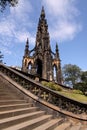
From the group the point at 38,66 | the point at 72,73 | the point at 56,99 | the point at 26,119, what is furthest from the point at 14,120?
the point at 72,73

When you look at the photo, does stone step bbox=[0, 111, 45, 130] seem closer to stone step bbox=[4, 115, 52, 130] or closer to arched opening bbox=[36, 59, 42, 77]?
stone step bbox=[4, 115, 52, 130]

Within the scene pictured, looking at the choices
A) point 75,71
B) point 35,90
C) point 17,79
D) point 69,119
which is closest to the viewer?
point 69,119

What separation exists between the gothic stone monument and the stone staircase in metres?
40.5

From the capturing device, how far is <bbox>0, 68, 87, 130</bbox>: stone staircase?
18.1 feet

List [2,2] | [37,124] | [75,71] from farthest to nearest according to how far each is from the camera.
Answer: [75,71] → [2,2] → [37,124]

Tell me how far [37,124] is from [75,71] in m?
78.5

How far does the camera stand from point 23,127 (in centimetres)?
534

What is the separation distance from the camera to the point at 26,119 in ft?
21.2

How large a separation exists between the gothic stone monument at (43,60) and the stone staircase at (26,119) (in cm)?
4054

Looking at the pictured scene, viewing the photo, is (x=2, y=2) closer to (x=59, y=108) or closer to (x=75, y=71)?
(x=59, y=108)

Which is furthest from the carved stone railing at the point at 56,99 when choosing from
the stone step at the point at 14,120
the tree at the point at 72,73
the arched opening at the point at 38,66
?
the tree at the point at 72,73

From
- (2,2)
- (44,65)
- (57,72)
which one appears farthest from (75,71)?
(2,2)

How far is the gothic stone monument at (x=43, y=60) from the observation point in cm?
5075

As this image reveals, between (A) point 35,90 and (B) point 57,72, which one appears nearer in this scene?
(A) point 35,90
